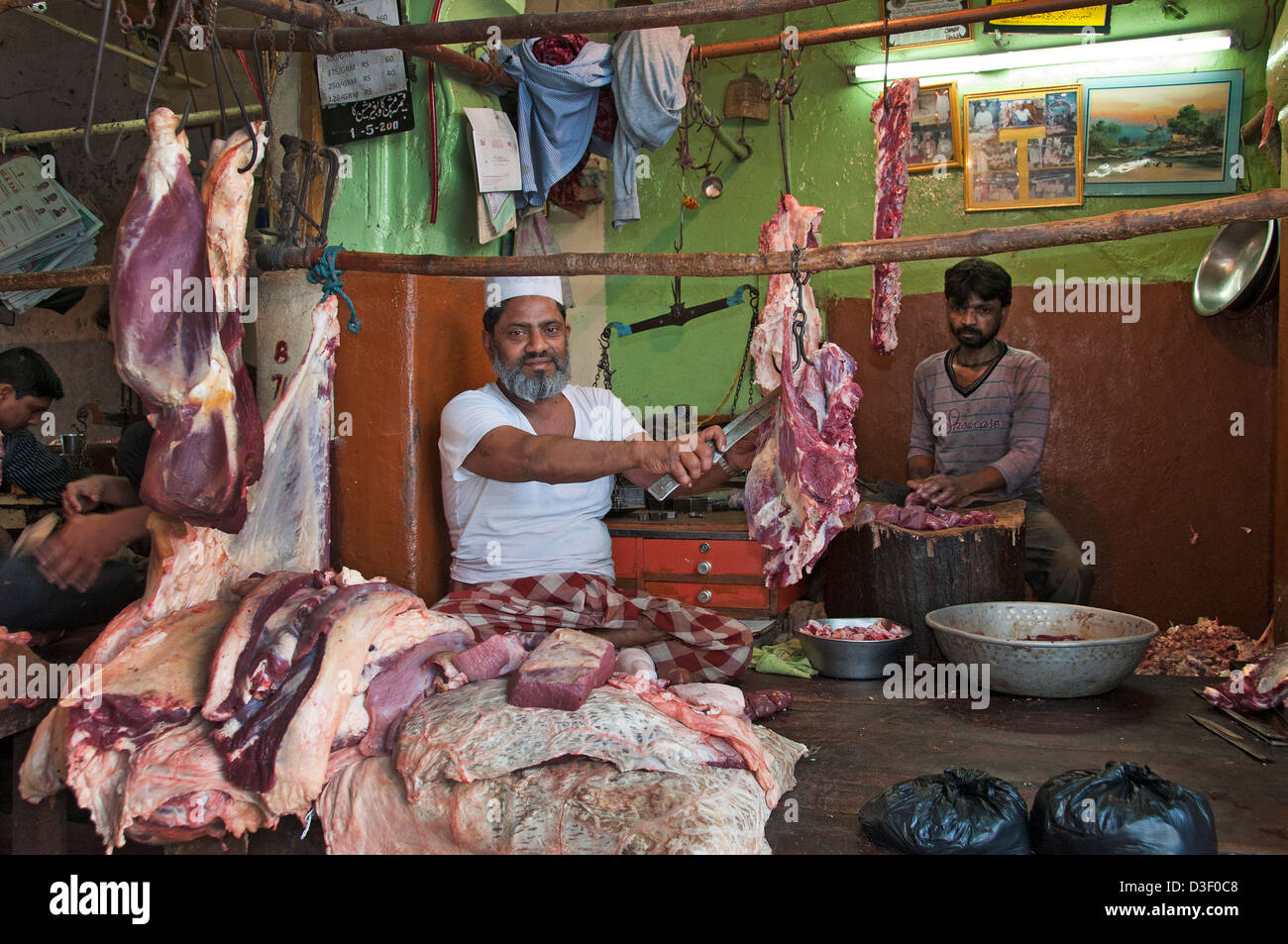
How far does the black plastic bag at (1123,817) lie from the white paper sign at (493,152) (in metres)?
3.45

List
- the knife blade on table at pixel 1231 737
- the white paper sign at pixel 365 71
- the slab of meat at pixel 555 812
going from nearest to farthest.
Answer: the slab of meat at pixel 555 812
the knife blade on table at pixel 1231 737
the white paper sign at pixel 365 71

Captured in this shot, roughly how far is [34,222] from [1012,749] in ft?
18.9

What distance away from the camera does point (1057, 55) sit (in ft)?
19.2

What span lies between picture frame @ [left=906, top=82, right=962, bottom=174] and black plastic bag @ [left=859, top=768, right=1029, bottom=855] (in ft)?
16.0

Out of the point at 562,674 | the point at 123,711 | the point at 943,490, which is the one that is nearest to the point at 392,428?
the point at 123,711

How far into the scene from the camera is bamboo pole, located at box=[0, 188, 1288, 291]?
2264 millimetres

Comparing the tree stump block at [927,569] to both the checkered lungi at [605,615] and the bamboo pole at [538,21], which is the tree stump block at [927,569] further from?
the bamboo pole at [538,21]

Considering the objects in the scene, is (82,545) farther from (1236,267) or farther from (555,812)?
(1236,267)

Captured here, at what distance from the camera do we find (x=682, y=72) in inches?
180

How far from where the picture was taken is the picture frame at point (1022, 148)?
5.87 m

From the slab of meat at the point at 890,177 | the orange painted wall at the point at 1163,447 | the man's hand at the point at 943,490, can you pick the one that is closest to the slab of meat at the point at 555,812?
the man's hand at the point at 943,490

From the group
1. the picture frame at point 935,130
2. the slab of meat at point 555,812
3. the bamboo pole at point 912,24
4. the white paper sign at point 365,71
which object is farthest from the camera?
the picture frame at point 935,130

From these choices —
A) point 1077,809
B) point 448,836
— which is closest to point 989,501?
point 1077,809
